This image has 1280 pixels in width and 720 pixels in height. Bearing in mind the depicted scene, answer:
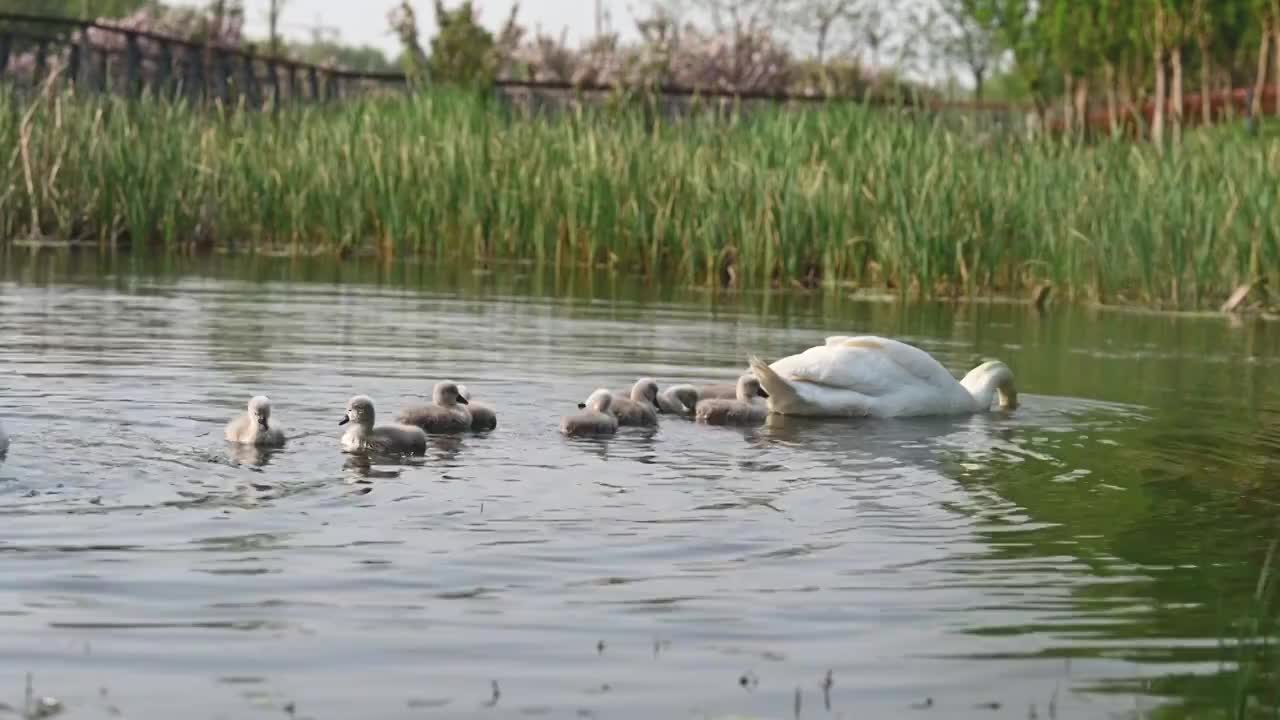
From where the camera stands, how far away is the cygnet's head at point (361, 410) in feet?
29.3

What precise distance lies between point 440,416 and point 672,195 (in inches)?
428

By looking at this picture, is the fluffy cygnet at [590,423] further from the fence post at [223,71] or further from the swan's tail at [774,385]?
the fence post at [223,71]

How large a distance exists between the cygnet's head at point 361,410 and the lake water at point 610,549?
0.21 metres

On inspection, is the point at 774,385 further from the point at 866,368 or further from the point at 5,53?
the point at 5,53

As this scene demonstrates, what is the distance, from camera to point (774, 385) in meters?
11.0

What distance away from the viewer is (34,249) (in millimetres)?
22078

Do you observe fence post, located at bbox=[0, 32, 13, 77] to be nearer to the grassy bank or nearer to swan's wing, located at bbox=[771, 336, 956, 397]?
the grassy bank

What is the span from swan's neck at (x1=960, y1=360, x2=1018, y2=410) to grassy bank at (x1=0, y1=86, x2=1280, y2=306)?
623cm

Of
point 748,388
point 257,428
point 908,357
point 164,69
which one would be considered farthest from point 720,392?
point 164,69

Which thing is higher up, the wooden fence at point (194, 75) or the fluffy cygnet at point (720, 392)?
the wooden fence at point (194, 75)

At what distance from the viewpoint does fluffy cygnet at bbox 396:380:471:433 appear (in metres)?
9.70

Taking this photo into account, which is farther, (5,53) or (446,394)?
(5,53)

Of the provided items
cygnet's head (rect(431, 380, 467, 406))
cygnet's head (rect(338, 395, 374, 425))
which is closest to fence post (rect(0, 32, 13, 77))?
cygnet's head (rect(431, 380, 467, 406))

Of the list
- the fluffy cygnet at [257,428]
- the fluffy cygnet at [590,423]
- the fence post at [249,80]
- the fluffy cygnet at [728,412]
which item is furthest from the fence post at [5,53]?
the fluffy cygnet at [257,428]
